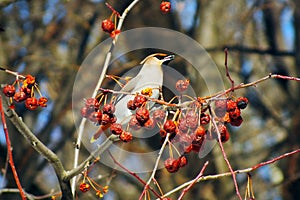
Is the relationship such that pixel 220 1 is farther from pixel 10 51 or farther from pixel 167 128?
pixel 167 128

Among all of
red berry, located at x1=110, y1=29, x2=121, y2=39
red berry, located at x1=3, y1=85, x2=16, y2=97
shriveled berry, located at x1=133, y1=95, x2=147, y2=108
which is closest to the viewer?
shriveled berry, located at x1=133, y1=95, x2=147, y2=108

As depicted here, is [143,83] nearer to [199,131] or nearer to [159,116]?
[159,116]

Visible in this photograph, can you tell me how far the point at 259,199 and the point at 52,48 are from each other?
336 cm

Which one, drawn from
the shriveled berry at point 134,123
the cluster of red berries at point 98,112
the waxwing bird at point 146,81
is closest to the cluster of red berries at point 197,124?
the shriveled berry at point 134,123

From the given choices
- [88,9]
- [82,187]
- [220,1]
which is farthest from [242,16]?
[82,187]

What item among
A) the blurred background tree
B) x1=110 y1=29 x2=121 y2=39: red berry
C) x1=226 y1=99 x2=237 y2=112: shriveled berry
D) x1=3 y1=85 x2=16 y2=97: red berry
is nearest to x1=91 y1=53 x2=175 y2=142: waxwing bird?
x1=110 y1=29 x2=121 y2=39: red berry

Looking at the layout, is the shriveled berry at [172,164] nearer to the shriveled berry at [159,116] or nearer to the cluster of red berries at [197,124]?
the cluster of red berries at [197,124]

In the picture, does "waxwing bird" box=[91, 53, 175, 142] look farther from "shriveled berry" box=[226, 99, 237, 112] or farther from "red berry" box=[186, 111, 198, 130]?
"shriveled berry" box=[226, 99, 237, 112]

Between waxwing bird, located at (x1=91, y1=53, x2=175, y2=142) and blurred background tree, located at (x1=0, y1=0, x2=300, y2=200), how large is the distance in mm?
2220

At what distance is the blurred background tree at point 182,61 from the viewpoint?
7105 millimetres

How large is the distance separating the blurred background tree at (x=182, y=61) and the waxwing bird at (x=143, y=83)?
2.22 metres

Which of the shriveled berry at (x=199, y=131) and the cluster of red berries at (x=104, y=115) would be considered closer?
the shriveled berry at (x=199, y=131)

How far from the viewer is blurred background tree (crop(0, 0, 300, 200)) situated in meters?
7.11

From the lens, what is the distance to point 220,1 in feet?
26.4
